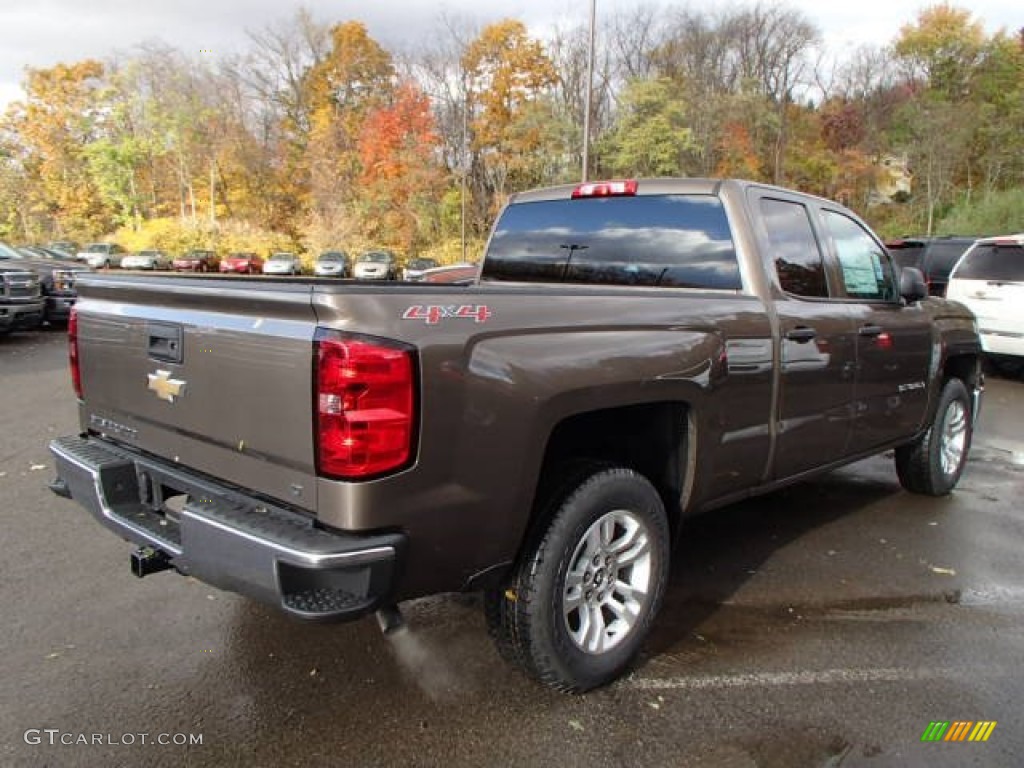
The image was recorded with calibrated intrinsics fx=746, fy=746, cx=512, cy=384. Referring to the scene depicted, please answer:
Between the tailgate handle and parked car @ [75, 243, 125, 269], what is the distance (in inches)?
1512

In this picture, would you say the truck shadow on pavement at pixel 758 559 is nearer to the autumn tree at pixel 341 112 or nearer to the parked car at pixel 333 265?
the parked car at pixel 333 265

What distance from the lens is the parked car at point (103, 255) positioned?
1468 inches

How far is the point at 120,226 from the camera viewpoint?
50.0m

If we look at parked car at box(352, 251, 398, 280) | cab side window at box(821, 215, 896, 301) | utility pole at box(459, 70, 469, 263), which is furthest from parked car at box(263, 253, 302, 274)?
cab side window at box(821, 215, 896, 301)

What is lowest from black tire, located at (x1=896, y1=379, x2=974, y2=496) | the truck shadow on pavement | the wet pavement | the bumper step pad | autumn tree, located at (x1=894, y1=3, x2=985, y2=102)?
the truck shadow on pavement

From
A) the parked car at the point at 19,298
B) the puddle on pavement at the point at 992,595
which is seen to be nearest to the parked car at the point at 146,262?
the parked car at the point at 19,298

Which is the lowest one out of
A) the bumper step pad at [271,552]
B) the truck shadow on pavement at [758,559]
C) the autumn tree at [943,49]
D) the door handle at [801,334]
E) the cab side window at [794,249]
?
the truck shadow on pavement at [758,559]

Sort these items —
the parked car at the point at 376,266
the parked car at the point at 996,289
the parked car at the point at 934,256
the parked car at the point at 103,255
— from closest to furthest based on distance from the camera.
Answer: the parked car at the point at 996,289, the parked car at the point at 934,256, the parked car at the point at 376,266, the parked car at the point at 103,255

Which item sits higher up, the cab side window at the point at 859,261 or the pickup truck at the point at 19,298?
the cab side window at the point at 859,261

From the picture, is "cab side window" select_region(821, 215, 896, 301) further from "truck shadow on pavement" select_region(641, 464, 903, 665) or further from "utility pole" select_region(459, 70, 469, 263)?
"utility pole" select_region(459, 70, 469, 263)

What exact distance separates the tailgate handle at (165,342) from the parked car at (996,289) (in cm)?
1001

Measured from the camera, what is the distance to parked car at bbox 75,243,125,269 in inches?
1468

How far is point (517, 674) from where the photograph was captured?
9.64 ft

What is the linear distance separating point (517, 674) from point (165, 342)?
71.8 inches
